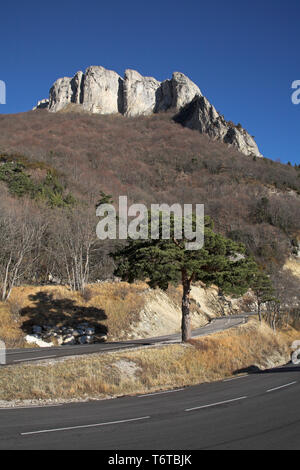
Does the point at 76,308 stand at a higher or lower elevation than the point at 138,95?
lower

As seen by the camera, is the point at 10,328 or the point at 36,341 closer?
the point at 36,341

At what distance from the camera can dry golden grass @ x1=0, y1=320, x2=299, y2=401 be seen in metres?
11.6

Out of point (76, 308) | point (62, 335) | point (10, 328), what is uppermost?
point (76, 308)

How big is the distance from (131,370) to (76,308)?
1503cm

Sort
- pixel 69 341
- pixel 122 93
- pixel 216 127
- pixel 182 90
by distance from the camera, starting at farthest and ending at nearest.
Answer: pixel 122 93 < pixel 182 90 < pixel 216 127 < pixel 69 341

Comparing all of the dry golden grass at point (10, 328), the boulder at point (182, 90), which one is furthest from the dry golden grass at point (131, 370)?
the boulder at point (182, 90)

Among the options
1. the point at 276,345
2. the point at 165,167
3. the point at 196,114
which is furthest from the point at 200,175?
the point at 276,345

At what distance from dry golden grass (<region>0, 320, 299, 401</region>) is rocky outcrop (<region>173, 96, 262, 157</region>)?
11416 cm

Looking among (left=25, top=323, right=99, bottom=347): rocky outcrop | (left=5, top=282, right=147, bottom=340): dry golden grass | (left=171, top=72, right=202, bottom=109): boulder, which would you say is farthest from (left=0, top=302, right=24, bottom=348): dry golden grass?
(left=171, top=72, right=202, bottom=109): boulder

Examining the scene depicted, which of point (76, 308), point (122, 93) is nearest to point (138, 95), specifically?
point (122, 93)

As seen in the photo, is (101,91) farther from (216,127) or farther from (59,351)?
(59,351)

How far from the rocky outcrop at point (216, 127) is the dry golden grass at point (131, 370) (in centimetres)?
11416

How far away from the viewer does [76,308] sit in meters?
28.5
